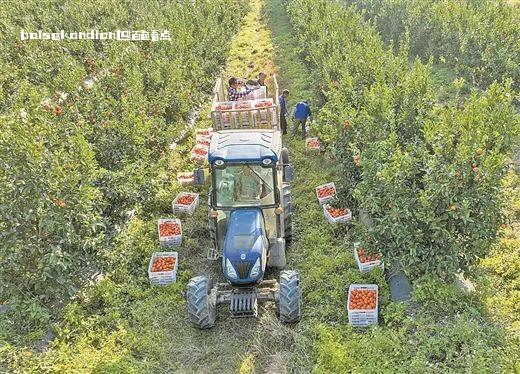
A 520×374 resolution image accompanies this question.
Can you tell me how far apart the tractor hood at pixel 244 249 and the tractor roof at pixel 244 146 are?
1.04 meters

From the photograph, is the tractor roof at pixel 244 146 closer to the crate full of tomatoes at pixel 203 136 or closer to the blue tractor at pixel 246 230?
the blue tractor at pixel 246 230

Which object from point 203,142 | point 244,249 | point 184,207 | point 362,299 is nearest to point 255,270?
point 244,249

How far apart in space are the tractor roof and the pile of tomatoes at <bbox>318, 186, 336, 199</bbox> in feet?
6.94

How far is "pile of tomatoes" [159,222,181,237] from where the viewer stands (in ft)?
32.4

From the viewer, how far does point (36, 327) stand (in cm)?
761

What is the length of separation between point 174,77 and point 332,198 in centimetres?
715

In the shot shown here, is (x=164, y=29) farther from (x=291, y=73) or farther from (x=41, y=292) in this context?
(x=41, y=292)

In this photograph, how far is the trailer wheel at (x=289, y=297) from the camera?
297 inches

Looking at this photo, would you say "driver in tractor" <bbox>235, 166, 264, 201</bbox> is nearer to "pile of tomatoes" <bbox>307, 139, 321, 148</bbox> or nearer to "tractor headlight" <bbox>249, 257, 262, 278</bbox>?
"tractor headlight" <bbox>249, 257, 262, 278</bbox>

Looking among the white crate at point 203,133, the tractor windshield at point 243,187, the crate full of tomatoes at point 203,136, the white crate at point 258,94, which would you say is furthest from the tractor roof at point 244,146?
the white crate at point 203,133

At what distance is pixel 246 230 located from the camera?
26.1 feet

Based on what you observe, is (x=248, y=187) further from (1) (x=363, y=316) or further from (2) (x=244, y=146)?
(1) (x=363, y=316)

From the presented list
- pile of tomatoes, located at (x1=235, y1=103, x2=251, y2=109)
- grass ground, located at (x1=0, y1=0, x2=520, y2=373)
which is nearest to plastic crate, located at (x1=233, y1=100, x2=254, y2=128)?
pile of tomatoes, located at (x1=235, y1=103, x2=251, y2=109)

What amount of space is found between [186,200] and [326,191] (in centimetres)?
323
